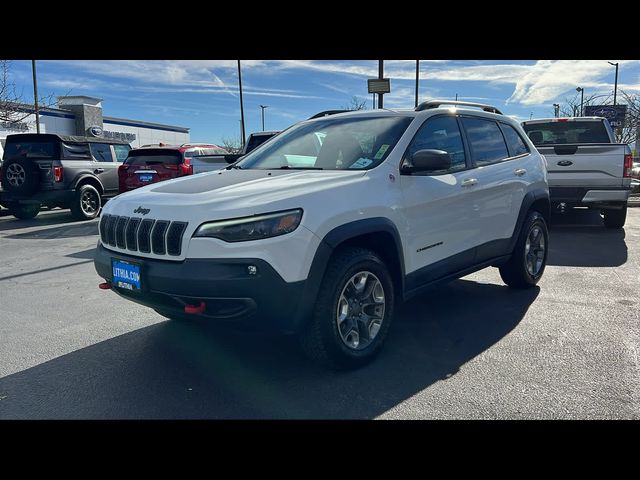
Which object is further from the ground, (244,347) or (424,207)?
(424,207)

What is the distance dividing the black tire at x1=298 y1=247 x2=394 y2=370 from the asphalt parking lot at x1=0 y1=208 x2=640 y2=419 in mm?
137

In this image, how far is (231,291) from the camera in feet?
9.68

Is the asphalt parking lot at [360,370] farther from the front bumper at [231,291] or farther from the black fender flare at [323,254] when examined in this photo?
the black fender flare at [323,254]

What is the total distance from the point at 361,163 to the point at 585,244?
5898 mm

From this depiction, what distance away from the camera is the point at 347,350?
11.3ft

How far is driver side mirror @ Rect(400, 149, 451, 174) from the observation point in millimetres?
3768

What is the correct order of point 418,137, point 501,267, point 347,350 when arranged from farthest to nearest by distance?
1. point 501,267
2. point 418,137
3. point 347,350

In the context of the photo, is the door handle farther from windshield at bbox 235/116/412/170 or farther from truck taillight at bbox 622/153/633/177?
truck taillight at bbox 622/153/633/177

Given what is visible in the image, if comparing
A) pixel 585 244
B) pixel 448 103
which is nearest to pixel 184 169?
pixel 448 103
